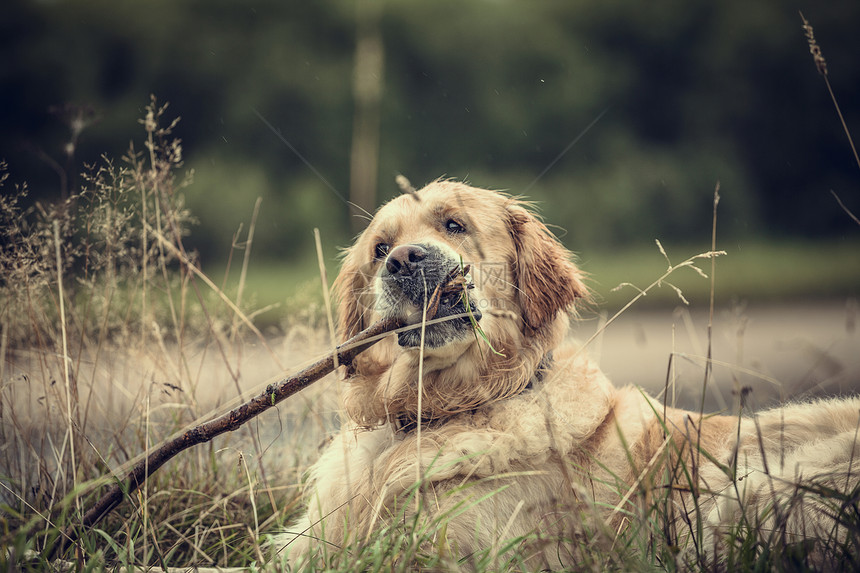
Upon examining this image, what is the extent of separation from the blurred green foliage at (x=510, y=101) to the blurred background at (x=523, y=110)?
0.04 meters

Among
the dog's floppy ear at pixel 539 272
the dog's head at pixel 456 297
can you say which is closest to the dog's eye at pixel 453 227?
the dog's head at pixel 456 297

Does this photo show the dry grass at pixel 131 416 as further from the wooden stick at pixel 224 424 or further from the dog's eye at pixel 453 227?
the dog's eye at pixel 453 227

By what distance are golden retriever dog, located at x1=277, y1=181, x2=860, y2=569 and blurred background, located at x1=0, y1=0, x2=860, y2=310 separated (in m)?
7.79

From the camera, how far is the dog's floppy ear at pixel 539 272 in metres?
2.48

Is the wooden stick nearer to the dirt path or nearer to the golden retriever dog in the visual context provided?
the golden retriever dog

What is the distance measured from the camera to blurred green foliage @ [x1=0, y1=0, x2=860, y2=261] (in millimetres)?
10867

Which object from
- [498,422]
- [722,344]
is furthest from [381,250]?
[722,344]

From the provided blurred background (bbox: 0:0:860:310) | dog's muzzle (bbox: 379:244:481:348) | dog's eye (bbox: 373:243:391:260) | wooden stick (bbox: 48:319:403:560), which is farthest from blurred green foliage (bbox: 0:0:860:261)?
wooden stick (bbox: 48:319:403:560)

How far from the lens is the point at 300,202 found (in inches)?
438

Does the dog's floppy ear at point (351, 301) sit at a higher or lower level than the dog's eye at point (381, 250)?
lower

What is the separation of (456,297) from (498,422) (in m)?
0.47

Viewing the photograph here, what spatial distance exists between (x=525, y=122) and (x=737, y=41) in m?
4.73

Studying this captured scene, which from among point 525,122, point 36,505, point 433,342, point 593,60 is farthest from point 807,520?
point 593,60

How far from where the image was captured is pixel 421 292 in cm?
231
